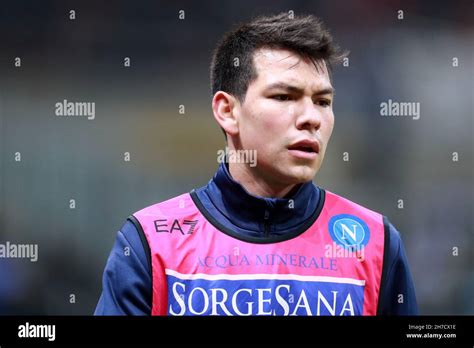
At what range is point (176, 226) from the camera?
253 cm

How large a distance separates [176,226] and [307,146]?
0.54 meters

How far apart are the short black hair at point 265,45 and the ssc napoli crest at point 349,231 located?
0.57 metres

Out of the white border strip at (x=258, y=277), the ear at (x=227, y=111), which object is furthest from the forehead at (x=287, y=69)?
the white border strip at (x=258, y=277)

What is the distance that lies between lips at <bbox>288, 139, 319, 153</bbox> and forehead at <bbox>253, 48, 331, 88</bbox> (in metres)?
0.20

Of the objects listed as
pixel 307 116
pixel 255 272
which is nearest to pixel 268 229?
pixel 255 272

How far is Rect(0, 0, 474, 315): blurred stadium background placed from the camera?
5.15 meters

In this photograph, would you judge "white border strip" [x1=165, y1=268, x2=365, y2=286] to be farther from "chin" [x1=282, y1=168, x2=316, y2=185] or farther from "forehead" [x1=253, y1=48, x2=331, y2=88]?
"forehead" [x1=253, y1=48, x2=331, y2=88]

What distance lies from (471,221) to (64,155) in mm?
3131

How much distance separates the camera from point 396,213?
17.7ft

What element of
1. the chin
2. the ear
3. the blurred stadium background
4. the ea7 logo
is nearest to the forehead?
the ear

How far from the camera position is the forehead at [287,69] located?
8.24 feet

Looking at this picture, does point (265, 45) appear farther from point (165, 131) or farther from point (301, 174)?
point (165, 131)
